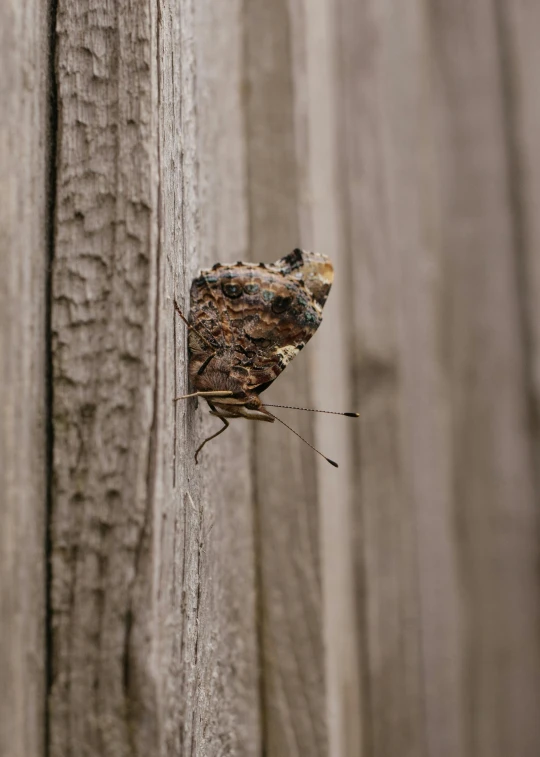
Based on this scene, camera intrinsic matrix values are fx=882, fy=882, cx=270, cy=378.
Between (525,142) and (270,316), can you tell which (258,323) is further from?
(525,142)

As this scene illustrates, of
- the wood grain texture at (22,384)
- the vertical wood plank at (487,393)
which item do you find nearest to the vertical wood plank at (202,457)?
the wood grain texture at (22,384)

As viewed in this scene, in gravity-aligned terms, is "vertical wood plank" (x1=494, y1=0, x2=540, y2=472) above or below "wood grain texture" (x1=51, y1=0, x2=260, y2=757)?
above

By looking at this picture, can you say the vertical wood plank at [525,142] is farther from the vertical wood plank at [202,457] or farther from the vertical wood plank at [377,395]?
the vertical wood plank at [202,457]

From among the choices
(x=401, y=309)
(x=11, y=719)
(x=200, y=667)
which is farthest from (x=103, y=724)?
(x=401, y=309)

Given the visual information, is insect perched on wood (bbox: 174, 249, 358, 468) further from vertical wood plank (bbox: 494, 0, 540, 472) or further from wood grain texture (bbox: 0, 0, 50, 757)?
vertical wood plank (bbox: 494, 0, 540, 472)

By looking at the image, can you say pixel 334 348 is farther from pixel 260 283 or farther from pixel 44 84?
pixel 44 84

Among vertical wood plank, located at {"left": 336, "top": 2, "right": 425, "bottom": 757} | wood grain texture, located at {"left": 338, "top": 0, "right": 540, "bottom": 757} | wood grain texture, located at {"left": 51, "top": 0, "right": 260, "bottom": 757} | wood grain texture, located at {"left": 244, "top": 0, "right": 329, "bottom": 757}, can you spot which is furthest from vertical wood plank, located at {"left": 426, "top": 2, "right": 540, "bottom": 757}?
wood grain texture, located at {"left": 51, "top": 0, "right": 260, "bottom": 757}

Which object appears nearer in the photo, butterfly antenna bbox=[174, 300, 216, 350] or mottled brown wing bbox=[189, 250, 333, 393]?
butterfly antenna bbox=[174, 300, 216, 350]

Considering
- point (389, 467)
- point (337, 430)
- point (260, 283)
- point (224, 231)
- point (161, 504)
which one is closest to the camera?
point (161, 504)
